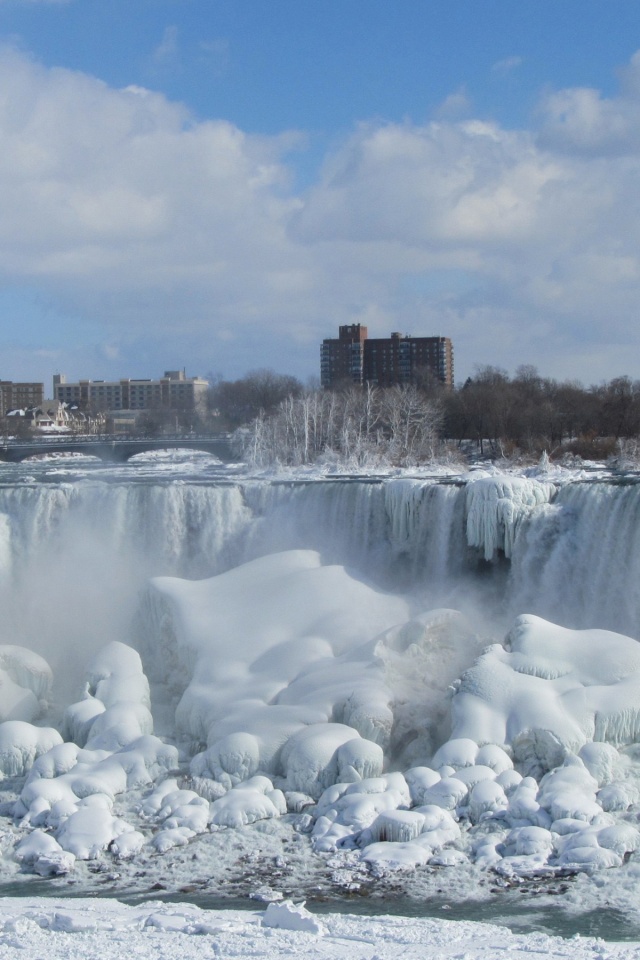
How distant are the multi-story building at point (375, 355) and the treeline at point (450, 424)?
119 ft

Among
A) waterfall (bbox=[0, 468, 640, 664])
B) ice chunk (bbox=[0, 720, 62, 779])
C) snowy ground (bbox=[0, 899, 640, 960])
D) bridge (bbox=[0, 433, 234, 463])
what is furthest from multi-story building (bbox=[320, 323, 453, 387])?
snowy ground (bbox=[0, 899, 640, 960])

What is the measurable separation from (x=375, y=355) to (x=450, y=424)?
45167mm

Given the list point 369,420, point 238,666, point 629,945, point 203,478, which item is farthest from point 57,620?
point 369,420

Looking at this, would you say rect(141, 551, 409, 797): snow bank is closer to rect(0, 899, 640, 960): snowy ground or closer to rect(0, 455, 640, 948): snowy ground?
rect(0, 455, 640, 948): snowy ground

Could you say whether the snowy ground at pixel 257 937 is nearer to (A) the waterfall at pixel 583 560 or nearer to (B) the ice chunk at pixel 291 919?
(B) the ice chunk at pixel 291 919

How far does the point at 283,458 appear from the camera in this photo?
42.5 metres

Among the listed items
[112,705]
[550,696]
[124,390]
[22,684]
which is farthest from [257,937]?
[124,390]

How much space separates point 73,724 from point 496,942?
28.0 ft

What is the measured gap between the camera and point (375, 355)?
3807 inches

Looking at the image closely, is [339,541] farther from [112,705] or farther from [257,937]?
[257,937]

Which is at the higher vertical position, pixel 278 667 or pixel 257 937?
pixel 278 667

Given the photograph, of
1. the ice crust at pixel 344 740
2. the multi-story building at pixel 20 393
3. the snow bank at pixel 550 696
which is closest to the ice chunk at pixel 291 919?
the ice crust at pixel 344 740

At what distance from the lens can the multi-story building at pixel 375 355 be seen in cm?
9588

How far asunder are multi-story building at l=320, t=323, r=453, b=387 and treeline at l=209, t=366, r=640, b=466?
36.3 m
